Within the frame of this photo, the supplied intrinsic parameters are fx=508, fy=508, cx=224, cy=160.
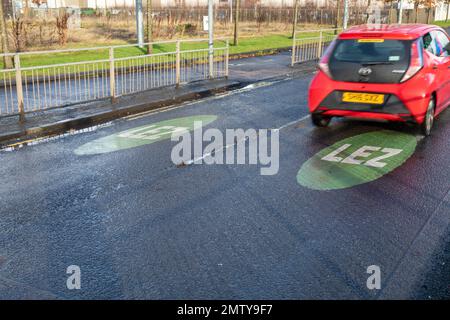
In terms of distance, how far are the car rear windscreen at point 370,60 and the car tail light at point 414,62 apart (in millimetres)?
61

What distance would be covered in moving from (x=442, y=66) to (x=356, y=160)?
3.03m

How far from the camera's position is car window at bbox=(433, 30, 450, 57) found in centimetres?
904

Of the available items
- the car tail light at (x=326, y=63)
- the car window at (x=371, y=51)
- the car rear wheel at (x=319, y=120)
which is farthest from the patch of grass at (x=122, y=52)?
the car window at (x=371, y=51)

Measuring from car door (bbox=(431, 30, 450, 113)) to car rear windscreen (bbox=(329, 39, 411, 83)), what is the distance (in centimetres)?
88

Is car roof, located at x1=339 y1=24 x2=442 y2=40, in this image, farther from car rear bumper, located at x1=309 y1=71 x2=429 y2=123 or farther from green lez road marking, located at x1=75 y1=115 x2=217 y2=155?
green lez road marking, located at x1=75 y1=115 x2=217 y2=155

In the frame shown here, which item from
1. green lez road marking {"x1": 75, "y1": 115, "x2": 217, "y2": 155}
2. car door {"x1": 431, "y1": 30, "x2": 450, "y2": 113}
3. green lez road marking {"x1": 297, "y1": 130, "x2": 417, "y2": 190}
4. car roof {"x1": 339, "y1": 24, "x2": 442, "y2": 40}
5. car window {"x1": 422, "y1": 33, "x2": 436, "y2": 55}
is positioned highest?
car roof {"x1": 339, "y1": 24, "x2": 442, "y2": 40}

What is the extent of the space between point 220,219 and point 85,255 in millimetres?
1410

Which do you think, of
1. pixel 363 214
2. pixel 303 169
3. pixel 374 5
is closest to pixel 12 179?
pixel 303 169

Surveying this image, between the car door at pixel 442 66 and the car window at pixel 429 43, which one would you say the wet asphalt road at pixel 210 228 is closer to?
the car door at pixel 442 66

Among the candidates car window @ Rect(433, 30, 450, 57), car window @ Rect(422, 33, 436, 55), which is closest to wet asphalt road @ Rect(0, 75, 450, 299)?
car window @ Rect(422, 33, 436, 55)

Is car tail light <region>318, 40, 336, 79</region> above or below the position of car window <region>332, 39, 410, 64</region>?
below

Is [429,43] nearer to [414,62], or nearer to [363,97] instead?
[414,62]

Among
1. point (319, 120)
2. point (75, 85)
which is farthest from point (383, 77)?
point (75, 85)

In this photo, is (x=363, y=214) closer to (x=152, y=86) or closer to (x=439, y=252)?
(x=439, y=252)
